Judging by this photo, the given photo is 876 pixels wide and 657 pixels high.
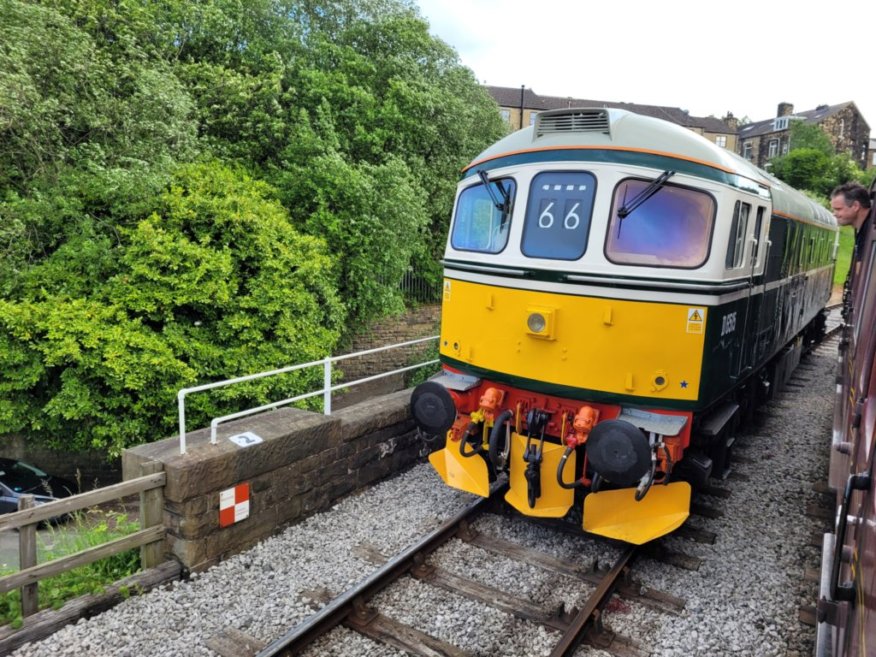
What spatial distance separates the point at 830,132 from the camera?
56.8 m

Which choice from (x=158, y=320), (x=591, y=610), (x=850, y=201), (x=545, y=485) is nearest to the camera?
(x=591, y=610)

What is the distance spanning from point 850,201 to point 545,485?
3.85m

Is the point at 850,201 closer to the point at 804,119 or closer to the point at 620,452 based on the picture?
the point at 620,452

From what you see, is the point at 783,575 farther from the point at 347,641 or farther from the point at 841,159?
the point at 841,159

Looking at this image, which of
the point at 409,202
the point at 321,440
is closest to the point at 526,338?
the point at 321,440

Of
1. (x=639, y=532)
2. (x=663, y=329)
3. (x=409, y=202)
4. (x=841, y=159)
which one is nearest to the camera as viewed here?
(x=663, y=329)

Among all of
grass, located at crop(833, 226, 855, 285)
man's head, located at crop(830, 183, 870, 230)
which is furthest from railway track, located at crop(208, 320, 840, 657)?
grass, located at crop(833, 226, 855, 285)

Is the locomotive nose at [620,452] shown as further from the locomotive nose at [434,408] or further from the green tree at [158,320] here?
the green tree at [158,320]

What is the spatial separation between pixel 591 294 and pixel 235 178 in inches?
406

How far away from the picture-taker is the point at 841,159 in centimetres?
4622

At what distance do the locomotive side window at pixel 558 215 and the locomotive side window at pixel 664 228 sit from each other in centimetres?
25

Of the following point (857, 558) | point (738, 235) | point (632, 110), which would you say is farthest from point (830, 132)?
point (857, 558)

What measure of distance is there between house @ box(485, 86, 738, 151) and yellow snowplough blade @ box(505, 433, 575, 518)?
46072 mm

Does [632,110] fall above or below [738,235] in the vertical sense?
above
